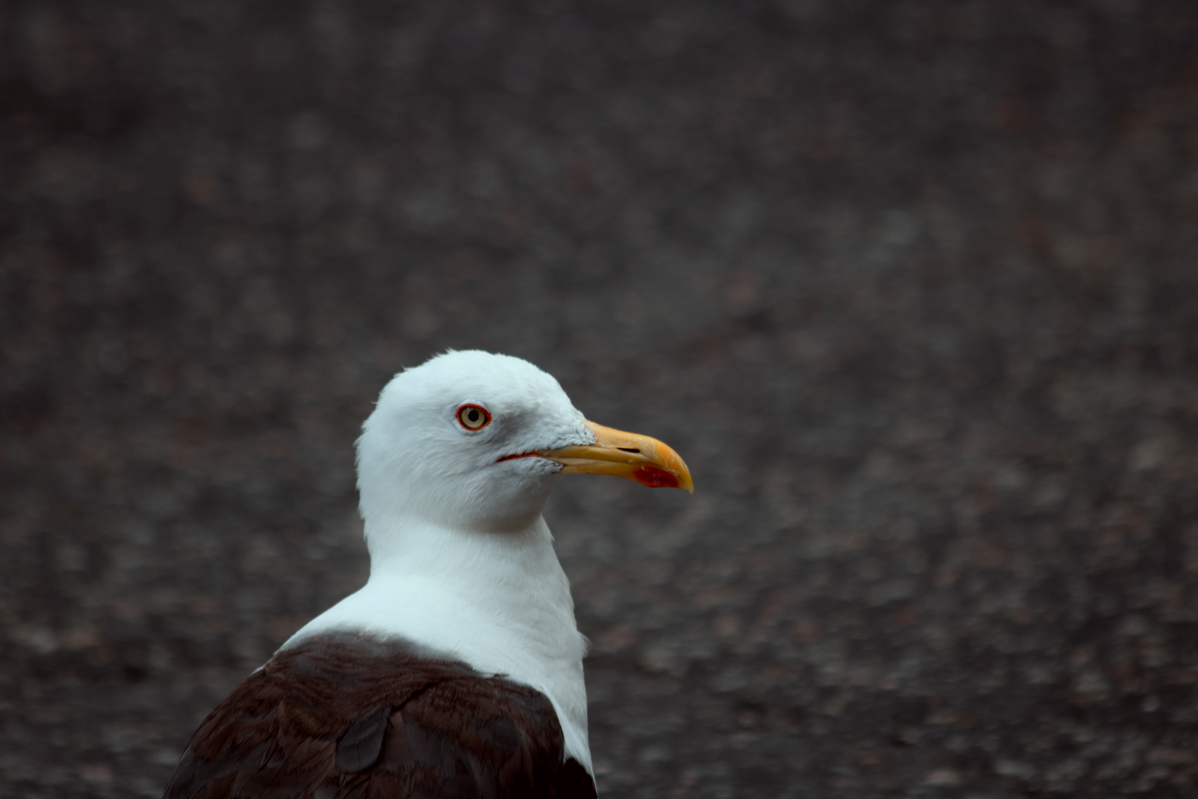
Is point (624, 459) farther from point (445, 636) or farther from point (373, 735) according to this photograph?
point (373, 735)

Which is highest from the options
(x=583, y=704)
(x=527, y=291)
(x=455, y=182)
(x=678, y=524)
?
(x=455, y=182)

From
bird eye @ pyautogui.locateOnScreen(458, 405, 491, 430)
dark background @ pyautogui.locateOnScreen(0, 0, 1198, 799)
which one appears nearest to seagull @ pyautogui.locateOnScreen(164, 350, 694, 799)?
bird eye @ pyautogui.locateOnScreen(458, 405, 491, 430)

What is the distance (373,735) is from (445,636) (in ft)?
1.35

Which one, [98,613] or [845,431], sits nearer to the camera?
[98,613]

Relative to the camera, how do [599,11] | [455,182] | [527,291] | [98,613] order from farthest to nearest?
[599,11]
[455,182]
[527,291]
[98,613]

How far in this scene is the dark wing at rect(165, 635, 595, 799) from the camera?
2539 millimetres

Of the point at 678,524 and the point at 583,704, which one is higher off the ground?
the point at 678,524

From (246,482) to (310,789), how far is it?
3.48m

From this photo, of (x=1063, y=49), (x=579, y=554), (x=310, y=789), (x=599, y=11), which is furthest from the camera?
(x=599, y=11)

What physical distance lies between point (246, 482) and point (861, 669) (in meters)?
3.03

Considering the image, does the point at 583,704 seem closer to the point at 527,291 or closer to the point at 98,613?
the point at 98,613

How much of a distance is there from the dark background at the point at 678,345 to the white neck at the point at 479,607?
42.2 inches

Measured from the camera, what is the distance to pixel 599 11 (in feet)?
33.0

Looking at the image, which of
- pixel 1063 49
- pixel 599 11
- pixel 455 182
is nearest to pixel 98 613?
pixel 455 182
